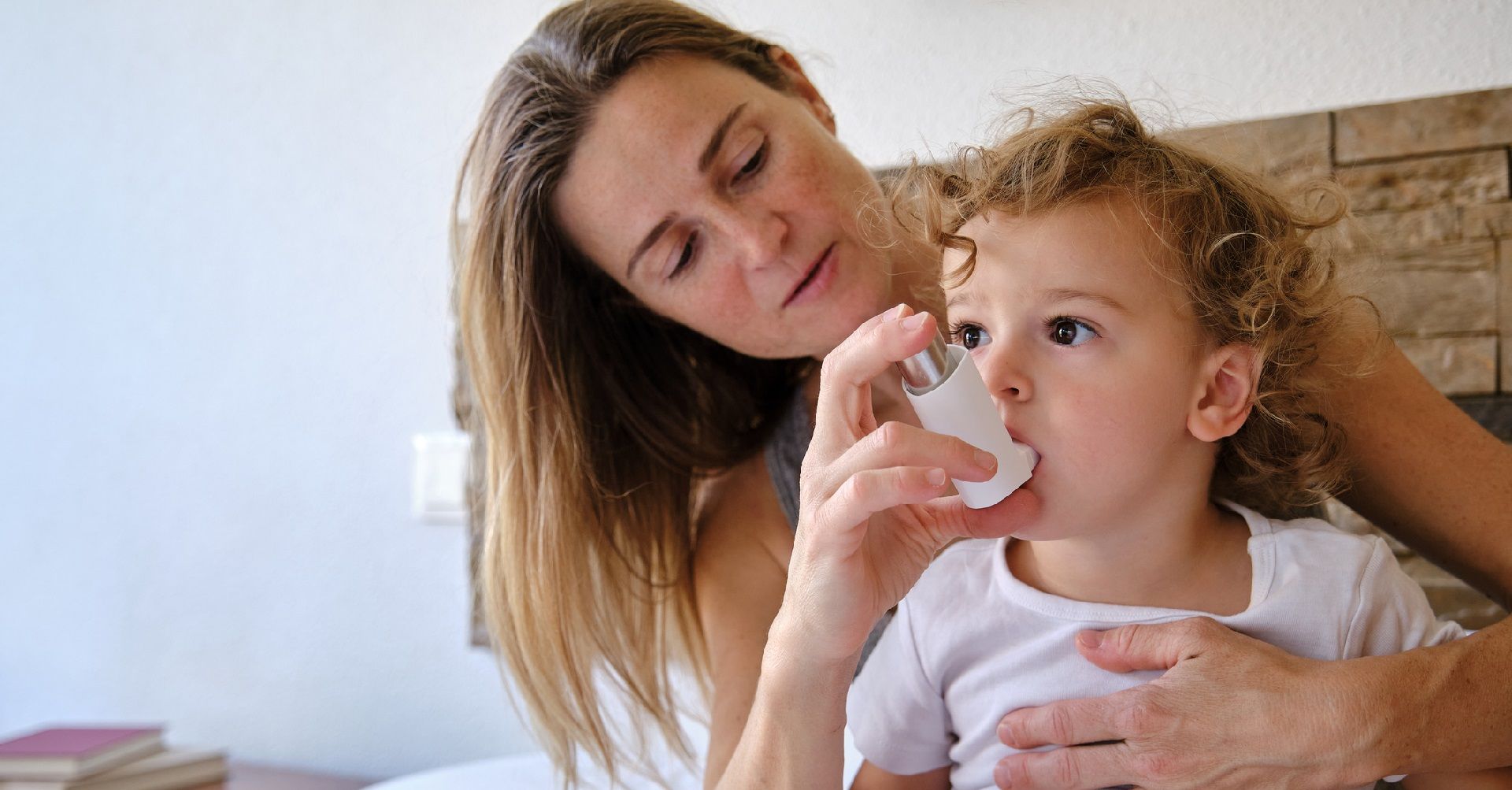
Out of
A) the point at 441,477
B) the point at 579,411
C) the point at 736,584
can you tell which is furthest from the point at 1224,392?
the point at 441,477

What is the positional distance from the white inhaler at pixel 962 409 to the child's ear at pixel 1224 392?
193 mm

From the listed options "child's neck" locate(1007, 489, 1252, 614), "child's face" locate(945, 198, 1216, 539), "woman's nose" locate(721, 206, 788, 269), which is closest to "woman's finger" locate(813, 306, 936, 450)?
"child's face" locate(945, 198, 1216, 539)

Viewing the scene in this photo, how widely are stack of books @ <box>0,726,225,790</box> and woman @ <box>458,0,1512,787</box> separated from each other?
0.81m

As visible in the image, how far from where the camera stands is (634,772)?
165 centimetres

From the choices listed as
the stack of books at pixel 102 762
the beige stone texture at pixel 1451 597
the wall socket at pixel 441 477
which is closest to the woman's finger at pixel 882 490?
the beige stone texture at pixel 1451 597

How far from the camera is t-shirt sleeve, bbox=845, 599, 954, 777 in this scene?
3.58 ft

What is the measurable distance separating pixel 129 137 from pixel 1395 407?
7.78 feet

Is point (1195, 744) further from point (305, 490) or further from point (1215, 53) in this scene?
point (305, 490)

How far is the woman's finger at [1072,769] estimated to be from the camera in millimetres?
941

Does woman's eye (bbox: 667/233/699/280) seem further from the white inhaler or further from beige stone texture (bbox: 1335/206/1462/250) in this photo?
beige stone texture (bbox: 1335/206/1462/250)

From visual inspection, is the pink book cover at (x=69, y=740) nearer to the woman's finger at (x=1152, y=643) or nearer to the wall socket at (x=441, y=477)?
the wall socket at (x=441, y=477)

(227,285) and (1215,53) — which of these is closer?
(1215,53)

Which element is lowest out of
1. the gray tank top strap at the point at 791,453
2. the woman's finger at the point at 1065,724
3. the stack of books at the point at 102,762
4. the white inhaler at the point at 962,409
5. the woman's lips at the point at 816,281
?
the stack of books at the point at 102,762

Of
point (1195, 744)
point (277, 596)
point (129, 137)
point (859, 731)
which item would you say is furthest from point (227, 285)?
point (1195, 744)
